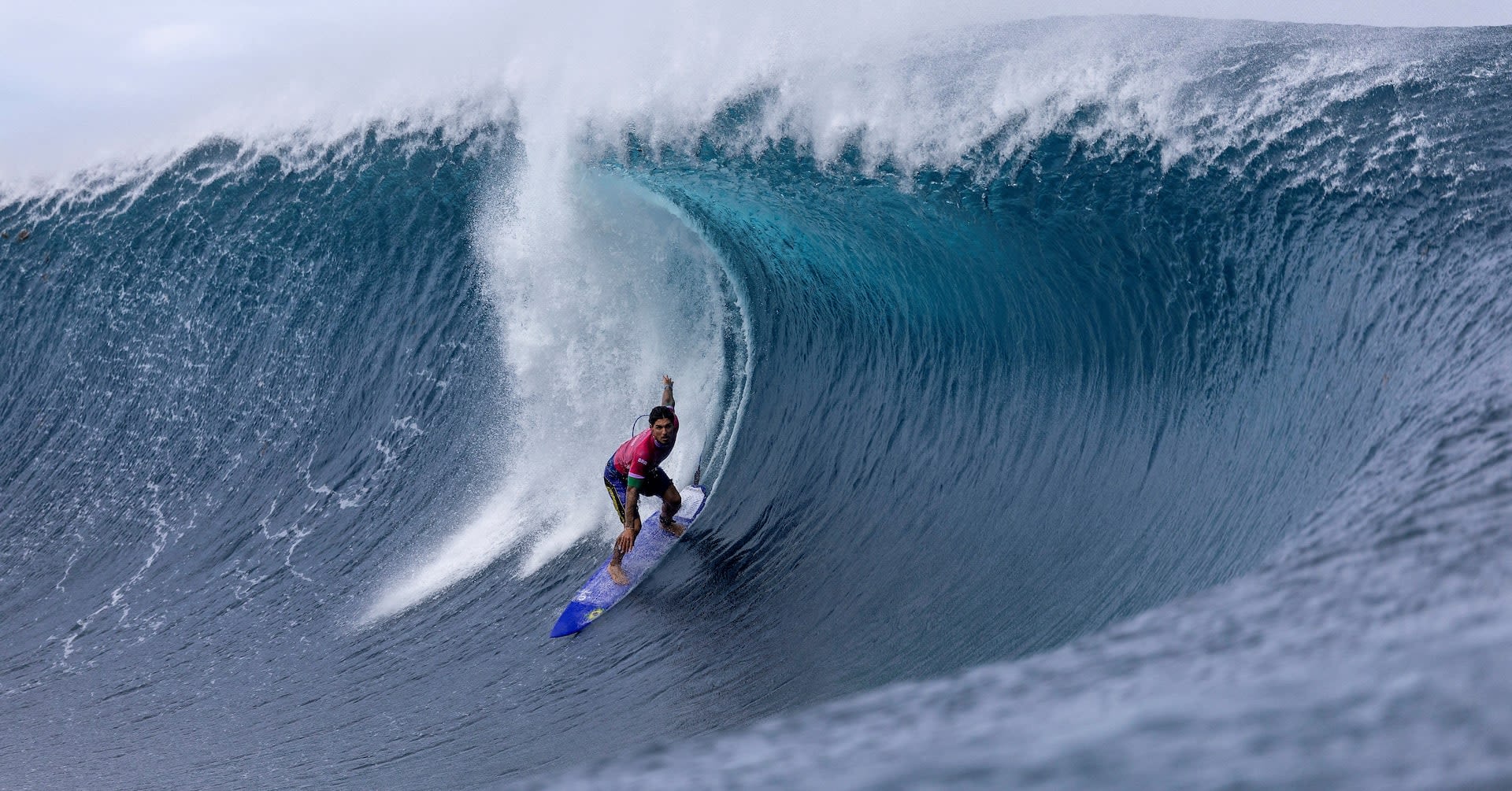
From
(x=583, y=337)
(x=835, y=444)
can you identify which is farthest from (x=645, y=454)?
(x=583, y=337)

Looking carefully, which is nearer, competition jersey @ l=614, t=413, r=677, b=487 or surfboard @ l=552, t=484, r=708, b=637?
competition jersey @ l=614, t=413, r=677, b=487

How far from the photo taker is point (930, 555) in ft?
20.9

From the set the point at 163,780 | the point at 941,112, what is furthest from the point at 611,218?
the point at 163,780

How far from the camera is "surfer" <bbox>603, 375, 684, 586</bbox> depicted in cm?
679

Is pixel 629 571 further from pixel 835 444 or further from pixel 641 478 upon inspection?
pixel 835 444

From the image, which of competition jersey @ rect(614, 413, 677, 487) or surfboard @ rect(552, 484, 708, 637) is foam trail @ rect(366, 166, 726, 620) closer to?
surfboard @ rect(552, 484, 708, 637)

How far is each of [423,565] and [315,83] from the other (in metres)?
7.93

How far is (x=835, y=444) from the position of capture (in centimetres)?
807

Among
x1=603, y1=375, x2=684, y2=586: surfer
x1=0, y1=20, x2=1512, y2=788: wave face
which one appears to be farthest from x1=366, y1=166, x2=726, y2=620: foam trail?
x1=603, y1=375, x2=684, y2=586: surfer

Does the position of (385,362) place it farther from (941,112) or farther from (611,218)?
(941,112)

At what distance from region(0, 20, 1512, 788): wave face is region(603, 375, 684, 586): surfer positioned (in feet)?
1.10

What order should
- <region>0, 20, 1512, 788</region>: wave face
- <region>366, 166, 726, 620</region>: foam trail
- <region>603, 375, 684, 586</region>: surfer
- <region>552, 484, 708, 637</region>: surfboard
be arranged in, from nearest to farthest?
<region>0, 20, 1512, 788</region>: wave face, <region>603, 375, 684, 586</region>: surfer, <region>552, 484, 708, 637</region>: surfboard, <region>366, 166, 726, 620</region>: foam trail

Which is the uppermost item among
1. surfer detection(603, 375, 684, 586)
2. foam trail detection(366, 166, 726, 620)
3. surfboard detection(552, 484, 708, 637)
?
foam trail detection(366, 166, 726, 620)

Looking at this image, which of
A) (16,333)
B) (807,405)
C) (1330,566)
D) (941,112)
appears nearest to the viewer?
(1330,566)
